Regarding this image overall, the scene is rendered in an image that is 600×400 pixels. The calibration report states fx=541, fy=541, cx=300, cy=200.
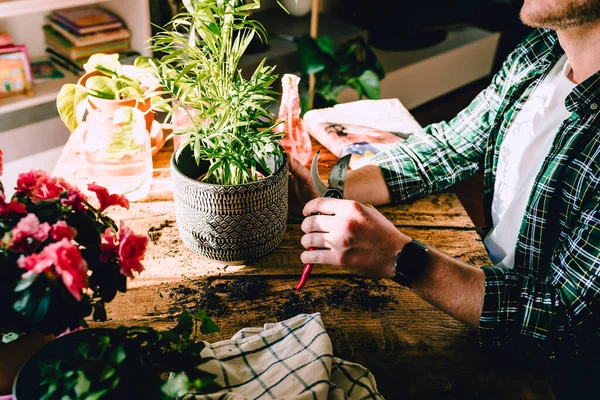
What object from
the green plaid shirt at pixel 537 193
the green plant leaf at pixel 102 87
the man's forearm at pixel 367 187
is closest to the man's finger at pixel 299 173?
the man's forearm at pixel 367 187

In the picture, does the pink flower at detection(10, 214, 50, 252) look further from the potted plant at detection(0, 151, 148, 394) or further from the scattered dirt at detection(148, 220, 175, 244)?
the scattered dirt at detection(148, 220, 175, 244)

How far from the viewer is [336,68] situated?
9.61ft

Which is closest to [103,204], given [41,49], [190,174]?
[190,174]

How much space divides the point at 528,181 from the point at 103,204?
95 centimetres

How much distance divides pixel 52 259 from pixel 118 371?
14cm

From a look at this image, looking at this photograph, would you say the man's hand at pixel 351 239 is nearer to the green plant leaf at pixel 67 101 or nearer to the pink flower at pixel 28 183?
the pink flower at pixel 28 183

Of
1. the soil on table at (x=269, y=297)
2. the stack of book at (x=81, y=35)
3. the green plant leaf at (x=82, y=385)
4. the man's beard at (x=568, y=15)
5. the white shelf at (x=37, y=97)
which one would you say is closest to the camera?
the green plant leaf at (x=82, y=385)

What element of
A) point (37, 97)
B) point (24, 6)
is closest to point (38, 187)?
point (24, 6)

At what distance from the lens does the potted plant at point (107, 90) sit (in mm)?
1197

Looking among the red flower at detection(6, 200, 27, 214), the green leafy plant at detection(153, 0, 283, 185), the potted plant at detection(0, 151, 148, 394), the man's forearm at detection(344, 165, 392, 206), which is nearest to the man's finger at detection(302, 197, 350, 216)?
the green leafy plant at detection(153, 0, 283, 185)

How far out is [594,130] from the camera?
3.45 feet

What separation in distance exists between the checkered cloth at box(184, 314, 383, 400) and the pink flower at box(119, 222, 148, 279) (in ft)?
0.58

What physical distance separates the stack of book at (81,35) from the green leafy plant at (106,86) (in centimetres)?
122

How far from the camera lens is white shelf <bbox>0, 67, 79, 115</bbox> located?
2203 mm
